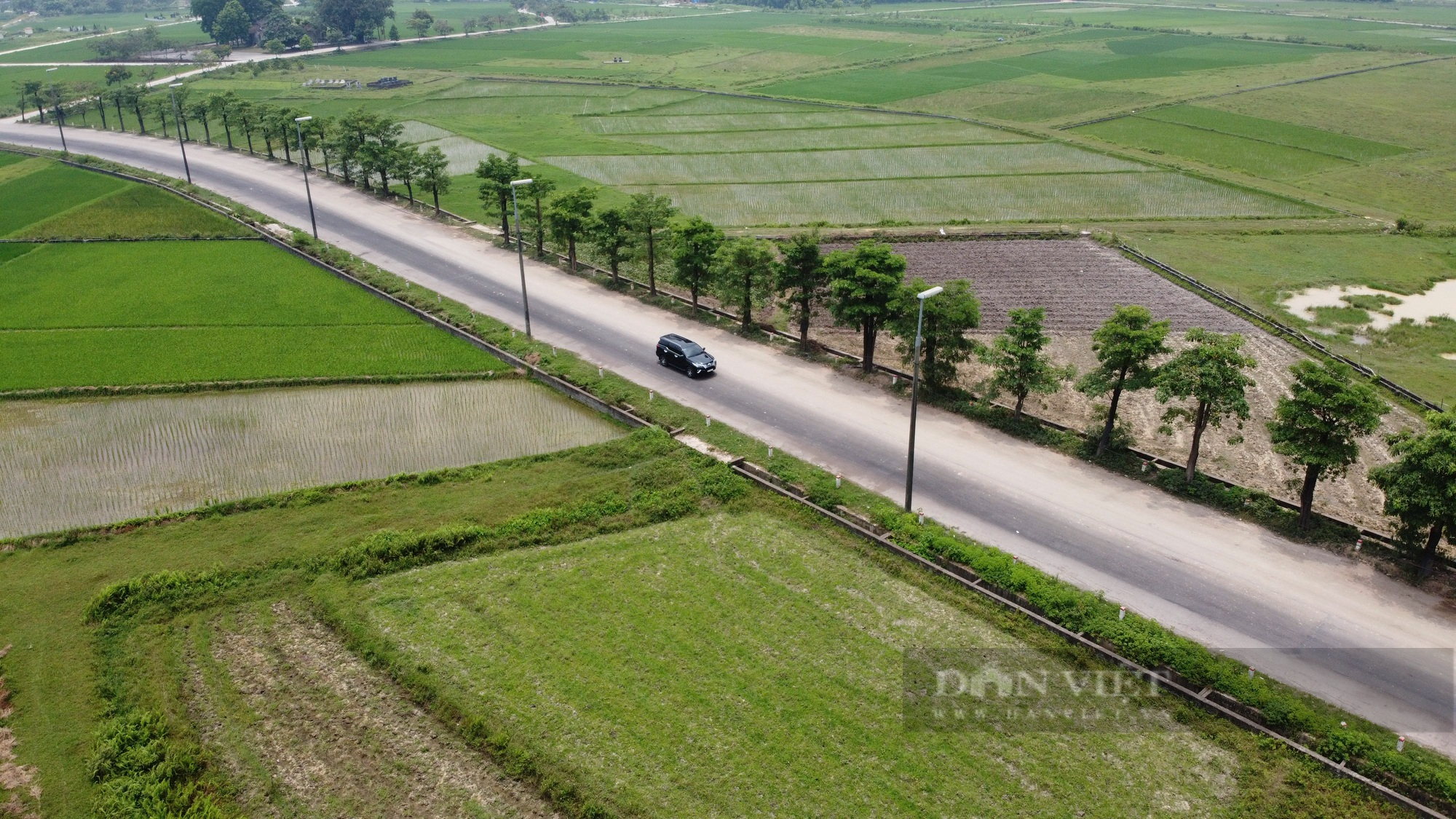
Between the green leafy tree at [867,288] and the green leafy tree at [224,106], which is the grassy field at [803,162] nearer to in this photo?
the green leafy tree at [224,106]

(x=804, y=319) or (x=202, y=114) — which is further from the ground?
(x=202, y=114)

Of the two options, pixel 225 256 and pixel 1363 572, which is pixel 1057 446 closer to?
pixel 1363 572

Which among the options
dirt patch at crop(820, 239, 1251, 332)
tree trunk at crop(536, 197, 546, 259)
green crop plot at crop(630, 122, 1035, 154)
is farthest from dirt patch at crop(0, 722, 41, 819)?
green crop plot at crop(630, 122, 1035, 154)

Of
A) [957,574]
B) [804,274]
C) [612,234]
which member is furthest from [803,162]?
[957,574]

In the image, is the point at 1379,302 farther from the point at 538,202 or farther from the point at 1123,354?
the point at 538,202

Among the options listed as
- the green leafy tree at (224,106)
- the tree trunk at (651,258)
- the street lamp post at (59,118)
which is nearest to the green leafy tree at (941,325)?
the tree trunk at (651,258)

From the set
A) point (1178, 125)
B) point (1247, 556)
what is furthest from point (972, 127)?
point (1247, 556)
